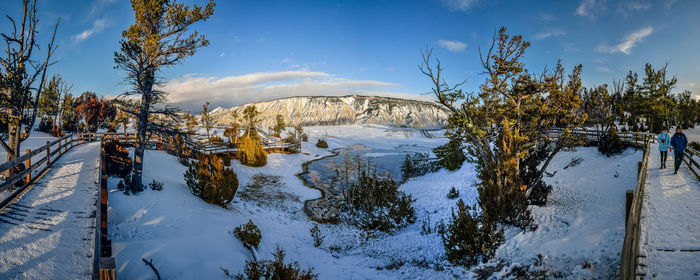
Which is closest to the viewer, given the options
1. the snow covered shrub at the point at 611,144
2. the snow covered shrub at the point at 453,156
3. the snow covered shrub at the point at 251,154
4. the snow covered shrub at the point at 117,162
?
the snow covered shrub at the point at 117,162

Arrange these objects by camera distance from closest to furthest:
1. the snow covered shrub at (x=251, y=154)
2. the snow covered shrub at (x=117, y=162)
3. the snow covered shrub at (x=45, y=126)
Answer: the snow covered shrub at (x=117, y=162), the snow covered shrub at (x=251, y=154), the snow covered shrub at (x=45, y=126)

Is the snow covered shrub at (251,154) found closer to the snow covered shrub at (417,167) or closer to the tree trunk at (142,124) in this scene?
the snow covered shrub at (417,167)

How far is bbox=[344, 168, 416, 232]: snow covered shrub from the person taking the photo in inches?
525

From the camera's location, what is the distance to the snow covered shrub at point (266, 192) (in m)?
16.3

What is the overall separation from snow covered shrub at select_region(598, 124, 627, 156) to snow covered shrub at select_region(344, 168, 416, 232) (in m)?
15.2

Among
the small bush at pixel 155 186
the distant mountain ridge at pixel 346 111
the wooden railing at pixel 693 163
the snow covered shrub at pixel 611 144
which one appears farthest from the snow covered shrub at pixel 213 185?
the distant mountain ridge at pixel 346 111

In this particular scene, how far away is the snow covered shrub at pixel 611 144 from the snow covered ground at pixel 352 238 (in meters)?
4.24

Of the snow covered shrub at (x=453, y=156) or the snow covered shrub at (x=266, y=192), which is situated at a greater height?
the snow covered shrub at (x=453, y=156)

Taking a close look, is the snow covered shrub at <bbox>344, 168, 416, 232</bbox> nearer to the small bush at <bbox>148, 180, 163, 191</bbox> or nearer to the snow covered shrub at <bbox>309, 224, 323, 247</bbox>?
the snow covered shrub at <bbox>309, 224, 323, 247</bbox>

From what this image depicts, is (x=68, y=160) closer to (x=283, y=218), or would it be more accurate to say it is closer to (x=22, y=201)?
(x=22, y=201)

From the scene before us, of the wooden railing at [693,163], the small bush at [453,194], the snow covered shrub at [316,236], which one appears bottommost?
the snow covered shrub at [316,236]

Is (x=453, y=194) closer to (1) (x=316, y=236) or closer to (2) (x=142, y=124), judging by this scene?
(1) (x=316, y=236)

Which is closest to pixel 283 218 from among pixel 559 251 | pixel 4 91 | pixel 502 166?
pixel 502 166

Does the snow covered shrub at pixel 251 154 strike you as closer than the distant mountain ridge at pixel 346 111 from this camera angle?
Yes
